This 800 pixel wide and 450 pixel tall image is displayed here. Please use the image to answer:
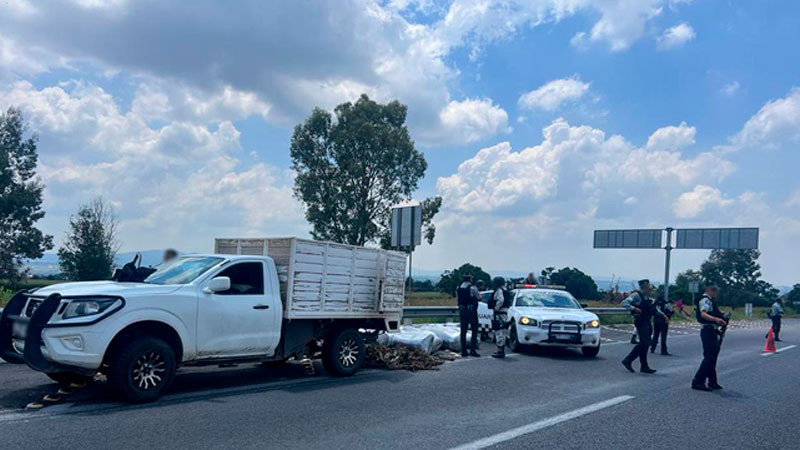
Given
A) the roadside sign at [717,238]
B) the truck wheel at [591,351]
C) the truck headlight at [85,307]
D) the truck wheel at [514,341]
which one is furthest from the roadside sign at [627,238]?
the truck headlight at [85,307]

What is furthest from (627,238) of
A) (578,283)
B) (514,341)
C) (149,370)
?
(149,370)

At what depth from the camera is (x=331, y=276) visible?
1004cm

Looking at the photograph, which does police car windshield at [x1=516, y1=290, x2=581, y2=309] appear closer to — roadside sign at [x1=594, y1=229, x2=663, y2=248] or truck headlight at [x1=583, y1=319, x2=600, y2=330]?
truck headlight at [x1=583, y1=319, x2=600, y2=330]

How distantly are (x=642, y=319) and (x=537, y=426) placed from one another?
18.6 ft

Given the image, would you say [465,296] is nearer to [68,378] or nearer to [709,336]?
[709,336]

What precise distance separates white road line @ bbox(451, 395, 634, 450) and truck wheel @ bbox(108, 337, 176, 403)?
3.76m

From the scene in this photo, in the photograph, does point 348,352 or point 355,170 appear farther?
point 355,170

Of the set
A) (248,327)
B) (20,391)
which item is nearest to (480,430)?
(248,327)

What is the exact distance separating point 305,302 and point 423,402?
2430 millimetres

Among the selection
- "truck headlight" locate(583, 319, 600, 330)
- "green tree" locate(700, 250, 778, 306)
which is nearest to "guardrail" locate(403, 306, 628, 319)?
"truck headlight" locate(583, 319, 600, 330)

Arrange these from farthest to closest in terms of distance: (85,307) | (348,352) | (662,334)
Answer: (662,334), (348,352), (85,307)

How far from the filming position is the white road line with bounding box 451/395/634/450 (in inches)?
242

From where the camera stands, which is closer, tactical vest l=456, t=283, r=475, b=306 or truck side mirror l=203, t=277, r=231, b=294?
truck side mirror l=203, t=277, r=231, b=294

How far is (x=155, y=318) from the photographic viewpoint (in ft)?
24.9
